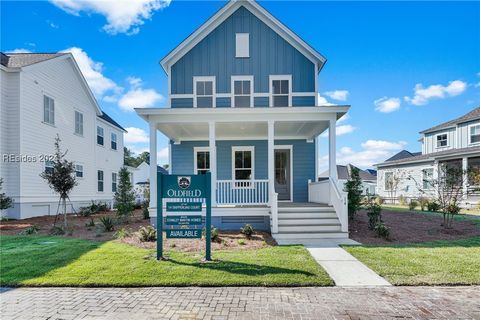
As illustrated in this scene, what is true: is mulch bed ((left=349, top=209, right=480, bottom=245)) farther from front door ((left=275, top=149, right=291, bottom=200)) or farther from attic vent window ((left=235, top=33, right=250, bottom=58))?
attic vent window ((left=235, top=33, right=250, bottom=58))

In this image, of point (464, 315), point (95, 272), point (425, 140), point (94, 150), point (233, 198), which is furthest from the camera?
point (425, 140)

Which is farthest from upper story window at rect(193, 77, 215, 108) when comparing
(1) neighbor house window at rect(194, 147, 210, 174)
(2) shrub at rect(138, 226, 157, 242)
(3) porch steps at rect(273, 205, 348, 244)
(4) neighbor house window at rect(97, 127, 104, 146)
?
(4) neighbor house window at rect(97, 127, 104, 146)

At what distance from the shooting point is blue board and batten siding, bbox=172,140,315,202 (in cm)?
1330

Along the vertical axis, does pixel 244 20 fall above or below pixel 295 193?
above

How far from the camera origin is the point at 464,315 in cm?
365

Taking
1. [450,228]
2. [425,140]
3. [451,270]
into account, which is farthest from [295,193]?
[425,140]

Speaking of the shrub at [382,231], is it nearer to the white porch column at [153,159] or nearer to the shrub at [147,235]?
the shrub at [147,235]

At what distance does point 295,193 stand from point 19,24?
14.8 m

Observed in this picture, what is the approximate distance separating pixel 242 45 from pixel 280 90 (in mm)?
2798

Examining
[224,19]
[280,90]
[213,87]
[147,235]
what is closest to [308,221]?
[147,235]

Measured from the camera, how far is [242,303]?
400cm

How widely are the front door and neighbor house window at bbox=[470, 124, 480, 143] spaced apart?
57.6 feet

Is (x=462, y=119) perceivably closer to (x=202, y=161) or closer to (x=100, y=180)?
(x=202, y=161)

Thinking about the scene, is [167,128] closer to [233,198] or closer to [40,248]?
[233,198]
